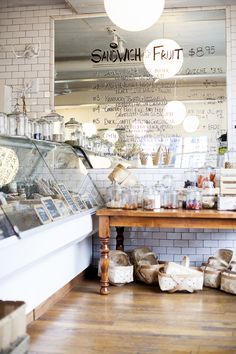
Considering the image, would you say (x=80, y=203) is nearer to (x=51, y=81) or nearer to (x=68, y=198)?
(x=68, y=198)

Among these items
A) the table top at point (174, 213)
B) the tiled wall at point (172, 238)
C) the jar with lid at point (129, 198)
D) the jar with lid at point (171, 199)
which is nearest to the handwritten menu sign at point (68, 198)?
the table top at point (174, 213)

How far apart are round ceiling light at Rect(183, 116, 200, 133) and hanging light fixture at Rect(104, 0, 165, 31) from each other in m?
1.73

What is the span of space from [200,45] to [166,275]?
2568 millimetres

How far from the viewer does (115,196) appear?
4.34m

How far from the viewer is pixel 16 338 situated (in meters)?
1.20

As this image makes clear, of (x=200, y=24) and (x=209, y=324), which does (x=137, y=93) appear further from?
(x=209, y=324)

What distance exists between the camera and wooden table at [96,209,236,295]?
385cm

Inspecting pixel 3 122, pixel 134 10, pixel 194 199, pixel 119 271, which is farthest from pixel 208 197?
pixel 3 122

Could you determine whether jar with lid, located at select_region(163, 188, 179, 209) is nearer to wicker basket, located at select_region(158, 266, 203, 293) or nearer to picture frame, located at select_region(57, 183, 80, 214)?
wicker basket, located at select_region(158, 266, 203, 293)

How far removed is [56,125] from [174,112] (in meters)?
1.32

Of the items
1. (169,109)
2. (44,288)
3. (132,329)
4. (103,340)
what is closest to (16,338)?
(103,340)

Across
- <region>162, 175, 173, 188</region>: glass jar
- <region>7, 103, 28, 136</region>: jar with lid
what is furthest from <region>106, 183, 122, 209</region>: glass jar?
<region>7, 103, 28, 136</region>: jar with lid

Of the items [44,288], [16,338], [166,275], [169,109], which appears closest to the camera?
[16,338]

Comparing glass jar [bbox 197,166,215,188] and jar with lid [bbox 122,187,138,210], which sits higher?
glass jar [bbox 197,166,215,188]
